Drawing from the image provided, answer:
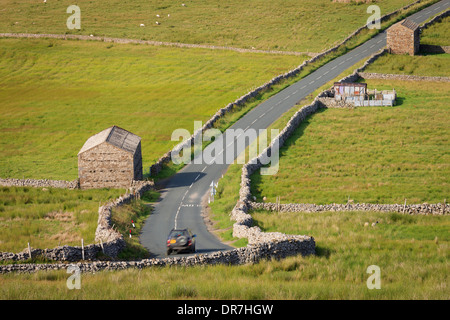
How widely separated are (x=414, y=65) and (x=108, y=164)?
164 ft

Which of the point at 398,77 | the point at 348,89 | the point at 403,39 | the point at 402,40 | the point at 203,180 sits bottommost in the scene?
the point at 203,180

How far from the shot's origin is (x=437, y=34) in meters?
99.1

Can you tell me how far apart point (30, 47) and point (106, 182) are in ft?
236

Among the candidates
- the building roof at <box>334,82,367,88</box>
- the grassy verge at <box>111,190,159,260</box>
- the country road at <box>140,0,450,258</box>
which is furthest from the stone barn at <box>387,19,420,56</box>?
the grassy verge at <box>111,190,159,260</box>

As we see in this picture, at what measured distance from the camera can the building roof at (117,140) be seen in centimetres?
5128

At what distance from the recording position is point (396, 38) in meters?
90.3

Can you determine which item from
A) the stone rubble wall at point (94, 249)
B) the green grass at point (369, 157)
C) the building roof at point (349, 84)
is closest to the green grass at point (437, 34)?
the green grass at point (369, 157)

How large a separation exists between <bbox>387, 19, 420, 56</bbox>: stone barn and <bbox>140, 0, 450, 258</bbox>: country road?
3.51m

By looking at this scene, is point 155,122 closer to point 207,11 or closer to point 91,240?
point 91,240

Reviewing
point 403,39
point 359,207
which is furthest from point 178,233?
point 403,39

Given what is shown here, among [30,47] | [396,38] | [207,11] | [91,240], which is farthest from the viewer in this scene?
[207,11]

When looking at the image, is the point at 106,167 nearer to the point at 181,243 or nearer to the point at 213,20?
the point at 181,243

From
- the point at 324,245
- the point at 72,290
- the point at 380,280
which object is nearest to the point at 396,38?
the point at 324,245

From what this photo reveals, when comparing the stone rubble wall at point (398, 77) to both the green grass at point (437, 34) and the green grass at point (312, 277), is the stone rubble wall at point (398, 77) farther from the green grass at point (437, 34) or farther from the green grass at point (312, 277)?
the green grass at point (312, 277)
